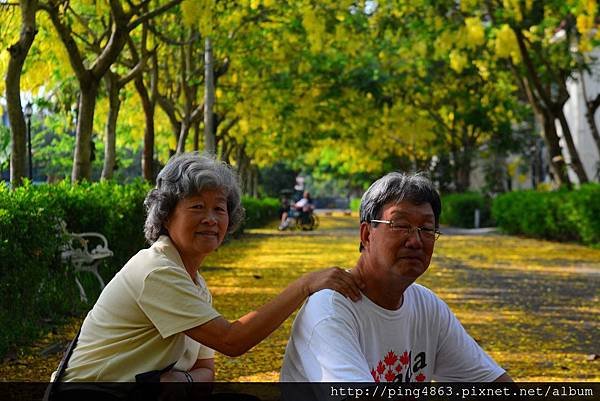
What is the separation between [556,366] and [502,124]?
3394cm

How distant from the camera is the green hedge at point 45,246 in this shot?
761 centimetres

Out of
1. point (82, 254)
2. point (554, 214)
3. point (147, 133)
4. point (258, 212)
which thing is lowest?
point (258, 212)

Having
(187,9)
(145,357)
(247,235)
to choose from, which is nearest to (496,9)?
(187,9)

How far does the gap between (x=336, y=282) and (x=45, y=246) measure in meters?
5.93

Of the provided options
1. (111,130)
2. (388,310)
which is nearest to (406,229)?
(388,310)

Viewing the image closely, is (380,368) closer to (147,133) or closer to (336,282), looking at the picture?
(336,282)

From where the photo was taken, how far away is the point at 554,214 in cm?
2566

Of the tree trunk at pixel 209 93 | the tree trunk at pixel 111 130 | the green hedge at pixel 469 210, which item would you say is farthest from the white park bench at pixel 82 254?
the green hedge at pixel 469 210

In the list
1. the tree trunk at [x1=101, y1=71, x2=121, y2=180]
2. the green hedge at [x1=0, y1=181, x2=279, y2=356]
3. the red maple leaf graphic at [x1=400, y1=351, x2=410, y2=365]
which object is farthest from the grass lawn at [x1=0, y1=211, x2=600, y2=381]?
the red maple leaf graphic at [x1=400, y1=351, x2=410, y2=365]

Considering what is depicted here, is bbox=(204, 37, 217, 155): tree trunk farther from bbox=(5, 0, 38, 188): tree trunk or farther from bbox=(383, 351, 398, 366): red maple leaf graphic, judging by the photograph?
bbox=(383, 351, 398, 366): red maple leaf graphic

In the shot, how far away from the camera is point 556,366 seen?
747cm

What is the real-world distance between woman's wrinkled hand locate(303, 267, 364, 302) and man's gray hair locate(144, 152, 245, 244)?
20.0 inches

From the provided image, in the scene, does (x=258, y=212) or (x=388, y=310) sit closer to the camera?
(x=388, y=310)

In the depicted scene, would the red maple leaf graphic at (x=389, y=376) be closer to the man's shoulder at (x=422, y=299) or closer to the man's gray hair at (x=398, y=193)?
the man's shoulder at (x=422, y=299)
